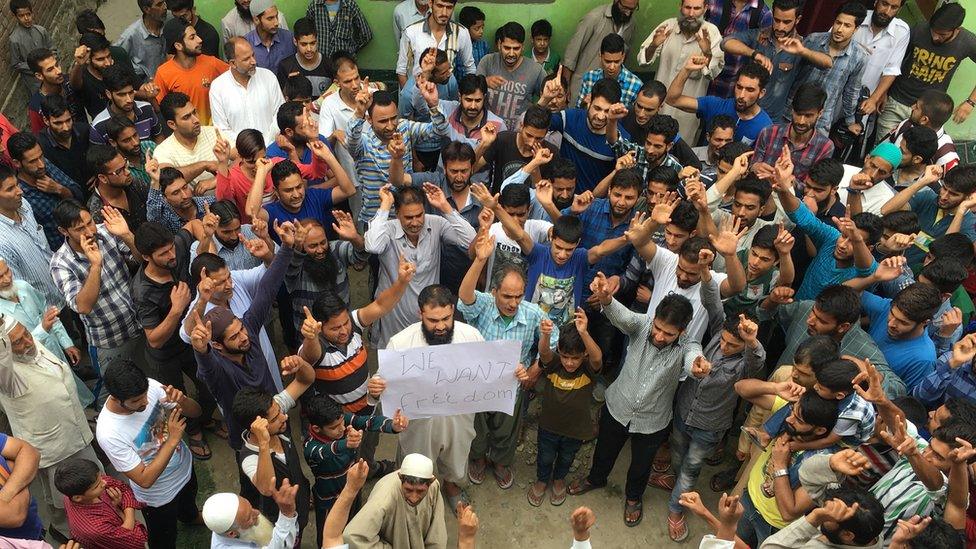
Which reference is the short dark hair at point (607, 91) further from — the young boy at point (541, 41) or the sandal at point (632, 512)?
the sandal at point (632, 512)

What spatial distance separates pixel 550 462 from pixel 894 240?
2841mm

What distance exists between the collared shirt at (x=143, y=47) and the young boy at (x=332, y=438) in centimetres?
527

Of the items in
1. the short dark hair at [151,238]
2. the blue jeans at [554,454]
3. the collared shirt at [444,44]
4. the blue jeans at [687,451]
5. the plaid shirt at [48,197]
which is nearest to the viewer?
the short dark hair at [151,238]

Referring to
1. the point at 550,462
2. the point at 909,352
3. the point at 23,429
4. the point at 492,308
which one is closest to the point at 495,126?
the point at 492,308

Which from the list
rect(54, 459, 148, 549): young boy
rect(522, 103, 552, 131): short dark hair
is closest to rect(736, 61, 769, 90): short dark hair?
rect(522, 103, 552, 131): short dark hair

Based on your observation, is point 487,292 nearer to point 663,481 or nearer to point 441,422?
point 441,422

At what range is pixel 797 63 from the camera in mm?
7652

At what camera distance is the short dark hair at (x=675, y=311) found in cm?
484

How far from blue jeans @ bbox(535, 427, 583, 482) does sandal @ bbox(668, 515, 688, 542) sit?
840 millimetres

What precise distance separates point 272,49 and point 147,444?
192 inches

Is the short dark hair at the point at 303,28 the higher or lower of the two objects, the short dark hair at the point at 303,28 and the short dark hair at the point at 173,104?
the higher

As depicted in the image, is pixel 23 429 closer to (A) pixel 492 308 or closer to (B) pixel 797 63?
(A) pixel 492 308

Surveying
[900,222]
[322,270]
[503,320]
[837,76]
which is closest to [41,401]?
[322,270]

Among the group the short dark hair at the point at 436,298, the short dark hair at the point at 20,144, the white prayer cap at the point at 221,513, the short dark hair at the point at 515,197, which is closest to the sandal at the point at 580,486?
the short dark hair at the point at 436,298
